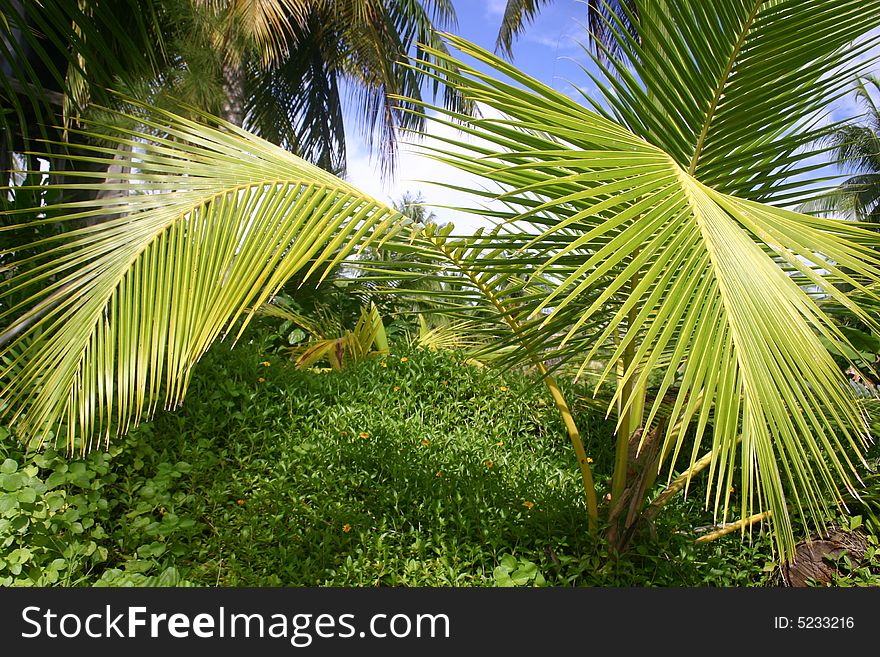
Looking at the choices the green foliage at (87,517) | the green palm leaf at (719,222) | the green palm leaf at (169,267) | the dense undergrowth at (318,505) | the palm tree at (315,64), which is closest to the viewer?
the green palm leaf at (719,222)

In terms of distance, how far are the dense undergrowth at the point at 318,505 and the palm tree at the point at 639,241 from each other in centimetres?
59

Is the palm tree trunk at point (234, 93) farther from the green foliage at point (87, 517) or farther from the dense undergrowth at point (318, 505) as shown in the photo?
the green foliage at point (87, 517)

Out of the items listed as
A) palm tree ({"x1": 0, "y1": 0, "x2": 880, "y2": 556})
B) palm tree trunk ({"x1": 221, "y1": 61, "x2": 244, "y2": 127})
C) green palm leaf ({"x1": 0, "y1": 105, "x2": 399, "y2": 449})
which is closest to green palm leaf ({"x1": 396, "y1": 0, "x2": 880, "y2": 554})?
palm tree ({"x1": 0, "y1": 0, "x2": 880, "y2": 556})

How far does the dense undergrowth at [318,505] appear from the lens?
2.23 metres

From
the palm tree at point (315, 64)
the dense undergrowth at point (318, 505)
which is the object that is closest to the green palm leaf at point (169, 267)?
the dense undergrowth at point (318, 505)

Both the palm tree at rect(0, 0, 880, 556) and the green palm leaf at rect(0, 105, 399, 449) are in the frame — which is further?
the green palm leaf at rect(0, 105, 399, 449)

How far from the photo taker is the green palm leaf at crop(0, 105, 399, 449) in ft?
4.87

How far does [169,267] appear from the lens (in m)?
1.55

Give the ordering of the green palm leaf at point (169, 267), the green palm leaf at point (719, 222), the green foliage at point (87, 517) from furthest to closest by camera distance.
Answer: the green foliage at point (87, 517) < the green palm leaf at point (169, 267) < the green palm leaf at point (719, 222)

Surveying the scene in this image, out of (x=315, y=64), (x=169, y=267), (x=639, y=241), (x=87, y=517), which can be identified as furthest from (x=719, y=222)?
(x=315, y=64)

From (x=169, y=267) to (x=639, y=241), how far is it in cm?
108

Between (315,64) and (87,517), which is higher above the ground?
(315,64)

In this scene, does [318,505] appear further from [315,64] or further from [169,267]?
[315,64]

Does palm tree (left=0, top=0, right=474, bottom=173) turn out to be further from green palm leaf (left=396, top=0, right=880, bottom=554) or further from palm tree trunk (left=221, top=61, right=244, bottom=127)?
green palm leaf (left=396, top=0, right=880, bottom=554)
